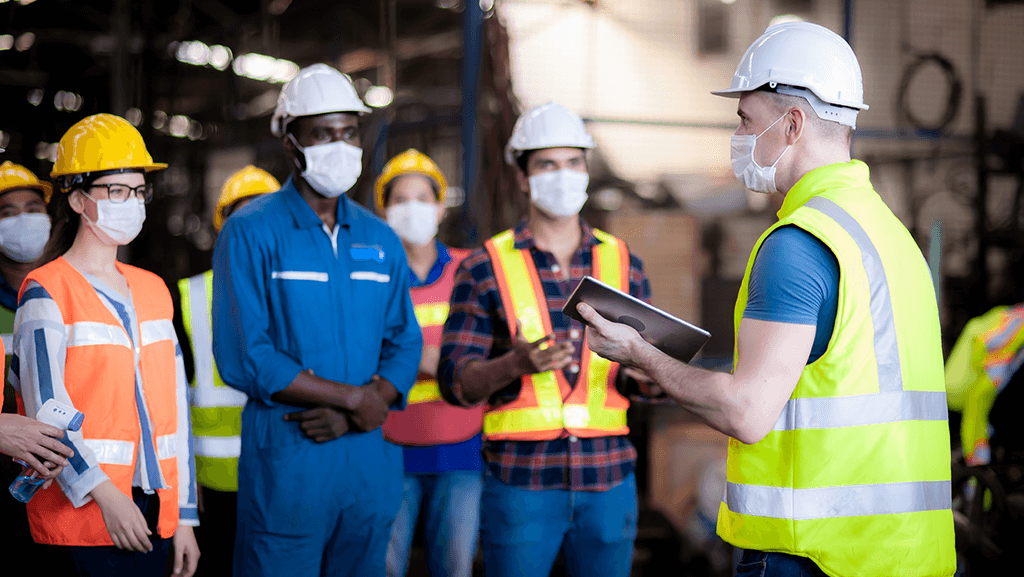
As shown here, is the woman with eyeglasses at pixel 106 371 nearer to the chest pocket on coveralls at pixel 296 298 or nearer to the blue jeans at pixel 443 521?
the chest pocket on coveralls at pixel 296 298

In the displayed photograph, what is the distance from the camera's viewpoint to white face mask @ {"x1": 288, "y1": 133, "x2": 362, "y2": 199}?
9.15 ft

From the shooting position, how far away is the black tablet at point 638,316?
210 cm

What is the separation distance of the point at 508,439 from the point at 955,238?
6.43 meters

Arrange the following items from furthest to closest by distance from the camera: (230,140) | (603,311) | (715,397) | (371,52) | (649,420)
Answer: (371,52) → (230,140) → (649,420) → (603,311) → (715,397)

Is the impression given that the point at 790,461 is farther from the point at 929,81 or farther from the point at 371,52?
the point at 371,52

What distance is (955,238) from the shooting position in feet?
24.9

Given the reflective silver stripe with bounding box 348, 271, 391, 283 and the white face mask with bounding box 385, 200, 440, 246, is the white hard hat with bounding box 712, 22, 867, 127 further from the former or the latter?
the white face mask with bounding box 385, 200, 440, 246

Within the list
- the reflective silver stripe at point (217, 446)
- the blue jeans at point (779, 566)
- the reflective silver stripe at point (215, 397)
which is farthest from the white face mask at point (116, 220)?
the blue jeans at point (779, 566)

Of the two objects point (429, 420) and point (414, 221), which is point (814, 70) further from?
point (414, 221)

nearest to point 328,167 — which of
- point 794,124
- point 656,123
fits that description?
point 794,124

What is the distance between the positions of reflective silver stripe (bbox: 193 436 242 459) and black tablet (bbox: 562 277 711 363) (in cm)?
185

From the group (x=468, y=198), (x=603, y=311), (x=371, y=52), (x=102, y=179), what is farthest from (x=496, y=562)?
(x=371, y=52)

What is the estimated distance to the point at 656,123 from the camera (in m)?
5.82

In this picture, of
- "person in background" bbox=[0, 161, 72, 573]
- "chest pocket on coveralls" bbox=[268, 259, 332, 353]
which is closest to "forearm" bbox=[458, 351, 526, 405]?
"chest pocket on coveralls" bbox=[268, 259, 332, 353]
